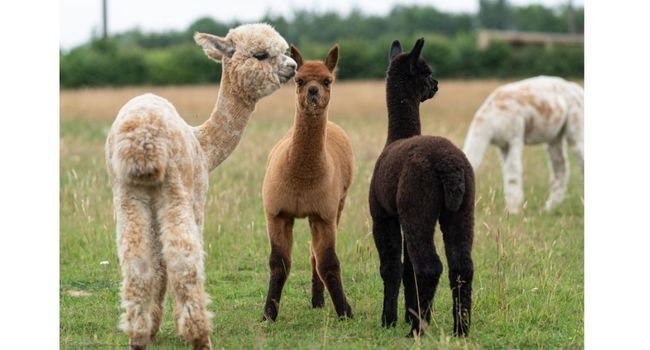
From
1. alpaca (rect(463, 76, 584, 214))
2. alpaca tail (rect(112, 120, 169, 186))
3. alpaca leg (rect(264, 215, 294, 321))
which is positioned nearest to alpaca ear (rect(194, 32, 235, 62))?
alpaca tail (rect(112, 120, 169, 186))

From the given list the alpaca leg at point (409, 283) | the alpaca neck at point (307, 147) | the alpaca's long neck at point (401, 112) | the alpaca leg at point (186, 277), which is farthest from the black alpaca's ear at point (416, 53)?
the alpaca leg at point (186, 277)

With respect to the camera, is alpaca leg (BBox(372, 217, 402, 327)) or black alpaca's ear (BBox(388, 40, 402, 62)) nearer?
alpaca leg (BBox(372, 217, 402, 327))

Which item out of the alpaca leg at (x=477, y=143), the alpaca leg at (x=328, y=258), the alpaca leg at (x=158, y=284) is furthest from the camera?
the alpaca leg at (x=477, y=143)

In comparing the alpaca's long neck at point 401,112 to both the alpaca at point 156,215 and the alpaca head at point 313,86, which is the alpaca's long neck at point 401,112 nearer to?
the alpaca head at point 313,86

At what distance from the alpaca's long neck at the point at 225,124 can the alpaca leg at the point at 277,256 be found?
0.69 m

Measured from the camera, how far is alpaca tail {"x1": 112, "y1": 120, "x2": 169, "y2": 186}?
206 inches

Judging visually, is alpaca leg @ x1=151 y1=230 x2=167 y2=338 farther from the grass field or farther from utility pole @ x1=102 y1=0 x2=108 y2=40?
utility pole @ x1=102 y1=0 x2=108 y2=40

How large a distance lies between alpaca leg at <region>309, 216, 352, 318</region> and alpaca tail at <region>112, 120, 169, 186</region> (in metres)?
1.70

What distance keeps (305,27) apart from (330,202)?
161ft

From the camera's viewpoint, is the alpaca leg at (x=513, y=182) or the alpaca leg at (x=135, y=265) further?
the alpaca leg at (x=513, y=182)

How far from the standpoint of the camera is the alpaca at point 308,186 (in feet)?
20.9

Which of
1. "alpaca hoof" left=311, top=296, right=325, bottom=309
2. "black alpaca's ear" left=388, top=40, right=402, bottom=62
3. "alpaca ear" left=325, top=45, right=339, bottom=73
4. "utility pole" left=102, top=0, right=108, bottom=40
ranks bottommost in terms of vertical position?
"alpaca hoof" left=311, top=296, right=325, bottom=309

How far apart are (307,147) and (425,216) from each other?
1156 millimetres

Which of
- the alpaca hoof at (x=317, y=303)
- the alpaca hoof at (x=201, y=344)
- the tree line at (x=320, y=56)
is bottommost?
the alpaca hoof at (x=317, y=303)
